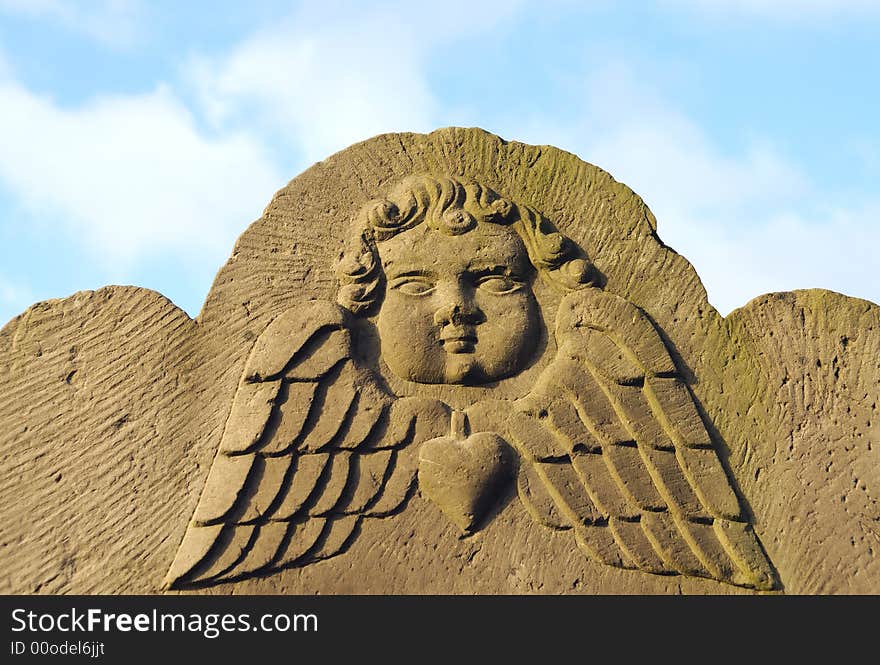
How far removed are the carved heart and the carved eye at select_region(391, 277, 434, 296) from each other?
674mm

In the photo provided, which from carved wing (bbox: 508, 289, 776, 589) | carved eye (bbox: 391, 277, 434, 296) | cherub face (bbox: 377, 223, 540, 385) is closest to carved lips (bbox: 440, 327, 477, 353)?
cherub face (bbox: 377, 223, 540, 385)

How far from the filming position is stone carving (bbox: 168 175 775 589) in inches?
216

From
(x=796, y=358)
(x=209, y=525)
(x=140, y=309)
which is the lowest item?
(x=209, y=525)

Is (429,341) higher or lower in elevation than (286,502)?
higher

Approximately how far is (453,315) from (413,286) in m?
0.24

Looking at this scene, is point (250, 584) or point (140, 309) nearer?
point (250, 584)

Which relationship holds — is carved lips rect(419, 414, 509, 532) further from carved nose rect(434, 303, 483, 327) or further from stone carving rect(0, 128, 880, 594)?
carved nose rect(434, 303, 483, 327)

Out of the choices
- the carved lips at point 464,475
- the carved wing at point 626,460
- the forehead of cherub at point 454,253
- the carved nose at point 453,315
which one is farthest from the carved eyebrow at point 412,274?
the carved lips at point 464,475

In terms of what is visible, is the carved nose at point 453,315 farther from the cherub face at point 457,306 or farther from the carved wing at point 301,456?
the carved wing at point 301,456

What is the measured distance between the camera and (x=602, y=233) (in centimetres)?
598
